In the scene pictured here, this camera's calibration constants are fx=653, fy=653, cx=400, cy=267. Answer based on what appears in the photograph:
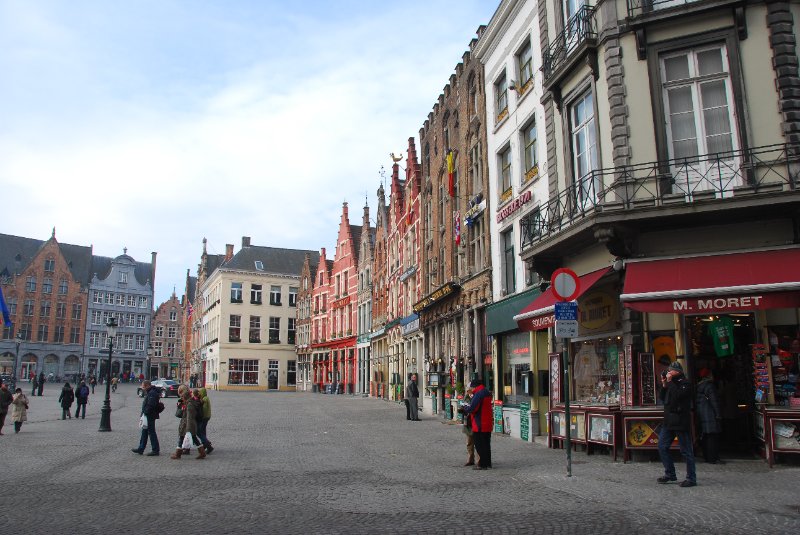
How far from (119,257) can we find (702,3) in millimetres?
93836

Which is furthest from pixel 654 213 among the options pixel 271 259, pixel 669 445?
pixel 271 259

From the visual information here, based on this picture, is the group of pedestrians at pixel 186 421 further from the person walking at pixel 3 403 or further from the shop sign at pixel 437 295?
the shop sign at pixel 437 295

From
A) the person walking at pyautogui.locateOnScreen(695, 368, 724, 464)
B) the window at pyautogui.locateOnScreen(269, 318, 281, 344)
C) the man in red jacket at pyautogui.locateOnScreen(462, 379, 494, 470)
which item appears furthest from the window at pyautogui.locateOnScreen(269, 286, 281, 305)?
the person walking at pyautogui.locateOnScreen(695, 368, 724, 464)

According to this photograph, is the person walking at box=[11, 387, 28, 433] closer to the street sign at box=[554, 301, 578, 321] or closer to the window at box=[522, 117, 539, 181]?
the window at box=[522, 117, 539, 181]

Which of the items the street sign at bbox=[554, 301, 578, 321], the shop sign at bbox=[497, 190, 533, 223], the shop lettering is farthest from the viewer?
the shop sign at bbox=[497, 190, 533, 223]

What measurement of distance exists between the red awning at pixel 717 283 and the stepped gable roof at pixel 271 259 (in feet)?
205

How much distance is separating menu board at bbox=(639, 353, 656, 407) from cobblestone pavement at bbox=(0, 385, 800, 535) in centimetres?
123

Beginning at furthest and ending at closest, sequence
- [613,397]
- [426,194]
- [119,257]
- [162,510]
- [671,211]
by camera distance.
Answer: [119,257], [426,194], [613,397], [671,211], [162,510]

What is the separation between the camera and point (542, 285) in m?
16.7

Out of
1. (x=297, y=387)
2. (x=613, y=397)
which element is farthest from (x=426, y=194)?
A: (x=297, y=387)

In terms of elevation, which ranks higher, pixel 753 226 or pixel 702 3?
pixel 702 3

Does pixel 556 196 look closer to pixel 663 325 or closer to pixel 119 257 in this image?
pixel 663 325

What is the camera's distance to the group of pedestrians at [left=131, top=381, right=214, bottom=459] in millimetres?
13602

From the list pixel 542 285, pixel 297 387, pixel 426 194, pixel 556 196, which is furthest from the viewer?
pixel 297 387
